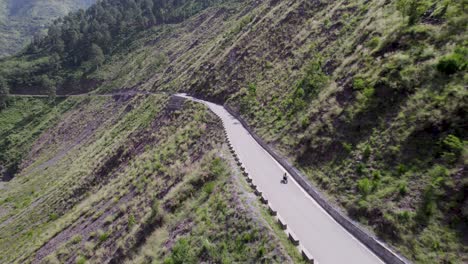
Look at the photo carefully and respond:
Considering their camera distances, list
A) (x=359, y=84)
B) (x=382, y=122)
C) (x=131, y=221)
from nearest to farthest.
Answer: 1. (x=382, y=122)
2. (x=359, y=84)
3. (x=131, y=221)

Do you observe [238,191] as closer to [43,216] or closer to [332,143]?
[332,143]

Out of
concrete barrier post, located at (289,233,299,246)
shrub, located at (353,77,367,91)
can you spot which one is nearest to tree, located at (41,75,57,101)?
shrub, located at (353,77,367,91)

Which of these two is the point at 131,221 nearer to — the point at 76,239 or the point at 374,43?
the point at 76,239

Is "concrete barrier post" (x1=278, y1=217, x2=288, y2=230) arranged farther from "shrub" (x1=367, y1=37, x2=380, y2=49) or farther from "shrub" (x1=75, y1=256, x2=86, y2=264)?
"shrub" (x1=367, y1=37, x2=380, y2=49)

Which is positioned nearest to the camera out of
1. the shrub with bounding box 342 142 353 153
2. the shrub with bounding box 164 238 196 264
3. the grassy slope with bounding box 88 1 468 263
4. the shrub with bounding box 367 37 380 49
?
the grassy slope with bounding box 88 1 468 263

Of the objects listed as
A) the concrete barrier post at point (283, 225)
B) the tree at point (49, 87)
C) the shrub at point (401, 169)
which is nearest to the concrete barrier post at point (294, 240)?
the concrete barrier post at point (283, 225)

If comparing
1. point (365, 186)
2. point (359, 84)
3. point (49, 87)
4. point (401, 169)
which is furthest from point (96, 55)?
point (401, 169)

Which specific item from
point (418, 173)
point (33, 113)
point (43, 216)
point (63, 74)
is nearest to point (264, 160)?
point (418, 173)
